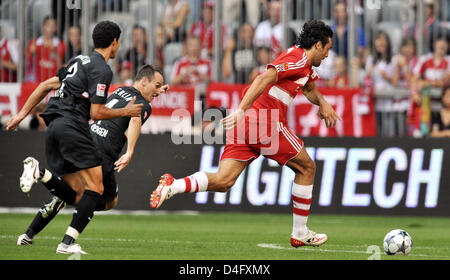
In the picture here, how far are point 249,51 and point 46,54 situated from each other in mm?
3740

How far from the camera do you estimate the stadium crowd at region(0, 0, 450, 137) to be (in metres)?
16.2

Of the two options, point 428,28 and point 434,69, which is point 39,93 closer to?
point 434,69

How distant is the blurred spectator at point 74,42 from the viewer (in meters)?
16.5

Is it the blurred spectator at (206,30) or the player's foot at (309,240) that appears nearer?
the player's foot at (309,240)

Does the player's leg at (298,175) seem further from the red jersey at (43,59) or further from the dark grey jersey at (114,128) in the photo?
the red jersey at (43,59)

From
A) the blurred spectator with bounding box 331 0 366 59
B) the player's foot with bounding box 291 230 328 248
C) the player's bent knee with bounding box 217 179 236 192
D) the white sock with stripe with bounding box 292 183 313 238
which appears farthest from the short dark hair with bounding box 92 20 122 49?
the blurred spectator with bounding box 331 0 366 59

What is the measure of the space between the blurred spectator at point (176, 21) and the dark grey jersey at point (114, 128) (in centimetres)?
690

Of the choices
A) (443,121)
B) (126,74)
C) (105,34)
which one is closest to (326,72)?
(443,121)

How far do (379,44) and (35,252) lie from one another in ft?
29.9

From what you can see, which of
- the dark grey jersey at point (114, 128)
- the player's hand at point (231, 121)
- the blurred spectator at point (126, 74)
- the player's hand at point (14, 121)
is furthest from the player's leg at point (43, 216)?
the blurred spectator at point (126, 74)

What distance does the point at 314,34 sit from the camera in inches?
389

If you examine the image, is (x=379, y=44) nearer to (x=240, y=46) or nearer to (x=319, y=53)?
(x=240, y=46)

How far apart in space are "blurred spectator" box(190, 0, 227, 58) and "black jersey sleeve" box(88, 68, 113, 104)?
825 cm

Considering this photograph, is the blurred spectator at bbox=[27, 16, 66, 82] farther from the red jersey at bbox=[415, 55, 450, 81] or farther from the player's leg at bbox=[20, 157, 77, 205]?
the player's leg at bbox=[20, 157, 77, 205]
